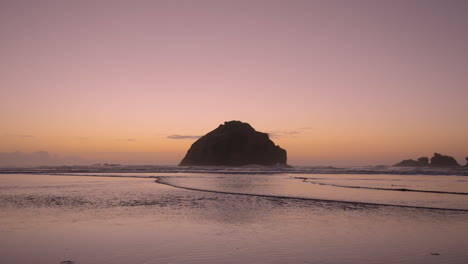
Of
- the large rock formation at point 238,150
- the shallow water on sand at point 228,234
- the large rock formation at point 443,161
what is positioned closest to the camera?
the shallow water on sand at point 228,234

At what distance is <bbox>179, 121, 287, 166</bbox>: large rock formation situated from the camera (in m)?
170

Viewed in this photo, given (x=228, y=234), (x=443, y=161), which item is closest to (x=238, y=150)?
(x=443, y=161)

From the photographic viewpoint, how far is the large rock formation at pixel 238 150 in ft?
559

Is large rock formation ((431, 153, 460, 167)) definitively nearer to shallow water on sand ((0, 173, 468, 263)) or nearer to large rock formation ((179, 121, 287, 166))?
large rock formation ((179, 121, 287, 166))

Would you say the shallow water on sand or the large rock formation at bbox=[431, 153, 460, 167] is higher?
the large rock formation at bbox=[431, 153, 460, 167]

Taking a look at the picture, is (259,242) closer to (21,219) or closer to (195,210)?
(195,210)

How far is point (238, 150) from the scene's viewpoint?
17288 cm

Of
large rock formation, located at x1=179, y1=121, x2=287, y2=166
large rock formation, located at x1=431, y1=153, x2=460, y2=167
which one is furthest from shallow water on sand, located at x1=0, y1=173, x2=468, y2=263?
large rock formation, located at x1=179, y1=121, x2=287, y2=166

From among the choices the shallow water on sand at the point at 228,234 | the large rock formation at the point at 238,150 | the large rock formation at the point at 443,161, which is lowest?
the shallow water on sand at the point at 228,234

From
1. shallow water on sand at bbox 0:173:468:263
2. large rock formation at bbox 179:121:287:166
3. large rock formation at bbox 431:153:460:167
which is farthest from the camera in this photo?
large rock formation at bbox 179:121:287:166

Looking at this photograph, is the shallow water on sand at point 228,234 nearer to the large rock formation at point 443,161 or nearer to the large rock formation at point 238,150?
the large rock formation at point 443,161

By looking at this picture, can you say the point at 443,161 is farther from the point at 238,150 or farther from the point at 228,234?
the point at 228,234

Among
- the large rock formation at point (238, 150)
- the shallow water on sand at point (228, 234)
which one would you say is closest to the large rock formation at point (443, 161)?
the large rock formation at point (238, 150)

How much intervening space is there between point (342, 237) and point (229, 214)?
216 inches
